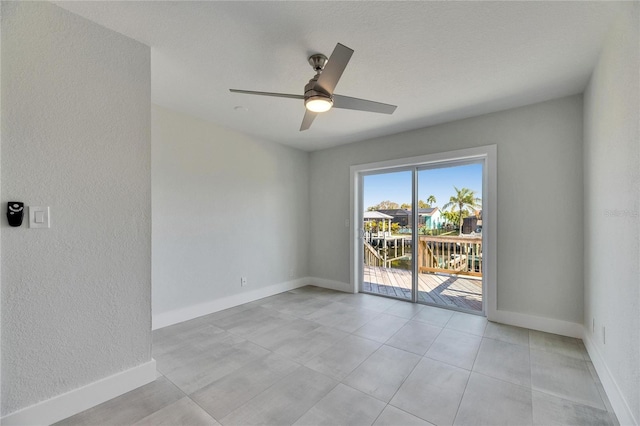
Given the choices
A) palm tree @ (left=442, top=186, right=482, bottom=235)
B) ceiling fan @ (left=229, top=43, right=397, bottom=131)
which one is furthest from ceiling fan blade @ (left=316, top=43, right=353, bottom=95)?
palm tree @ (left=442, top=186, right=482, bottom=235)

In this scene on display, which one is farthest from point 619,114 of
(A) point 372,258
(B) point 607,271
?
(A) point 372,258

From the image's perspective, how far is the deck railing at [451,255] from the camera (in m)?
3.61

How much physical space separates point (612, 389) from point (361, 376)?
161 centimetres

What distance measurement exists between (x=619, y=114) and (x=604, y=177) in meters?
0.53

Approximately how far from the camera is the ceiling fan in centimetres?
166

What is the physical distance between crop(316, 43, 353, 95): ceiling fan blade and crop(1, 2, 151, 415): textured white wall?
135 cm

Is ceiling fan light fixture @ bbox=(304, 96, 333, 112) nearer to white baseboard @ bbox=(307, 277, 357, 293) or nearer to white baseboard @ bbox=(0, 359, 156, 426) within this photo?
white baseboard @ bbox=(0, 359, 156, 426)

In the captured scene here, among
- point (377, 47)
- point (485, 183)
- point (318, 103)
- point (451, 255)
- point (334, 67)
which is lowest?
point (451, 255)

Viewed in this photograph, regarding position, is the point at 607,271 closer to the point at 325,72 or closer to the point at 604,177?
the point at 604,177

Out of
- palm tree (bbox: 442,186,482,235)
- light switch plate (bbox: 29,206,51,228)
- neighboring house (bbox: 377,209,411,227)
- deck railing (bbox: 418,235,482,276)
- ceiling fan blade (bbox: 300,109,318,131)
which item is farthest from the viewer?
neighboring house (bbox: 377,209,411,227)

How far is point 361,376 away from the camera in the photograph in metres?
2.08

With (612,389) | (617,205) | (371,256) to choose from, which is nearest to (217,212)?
(371,256)

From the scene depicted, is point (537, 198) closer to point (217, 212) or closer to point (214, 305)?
point (217, 212)

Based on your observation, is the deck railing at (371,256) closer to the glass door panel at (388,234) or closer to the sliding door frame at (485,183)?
the glass door panel at (388,234)
